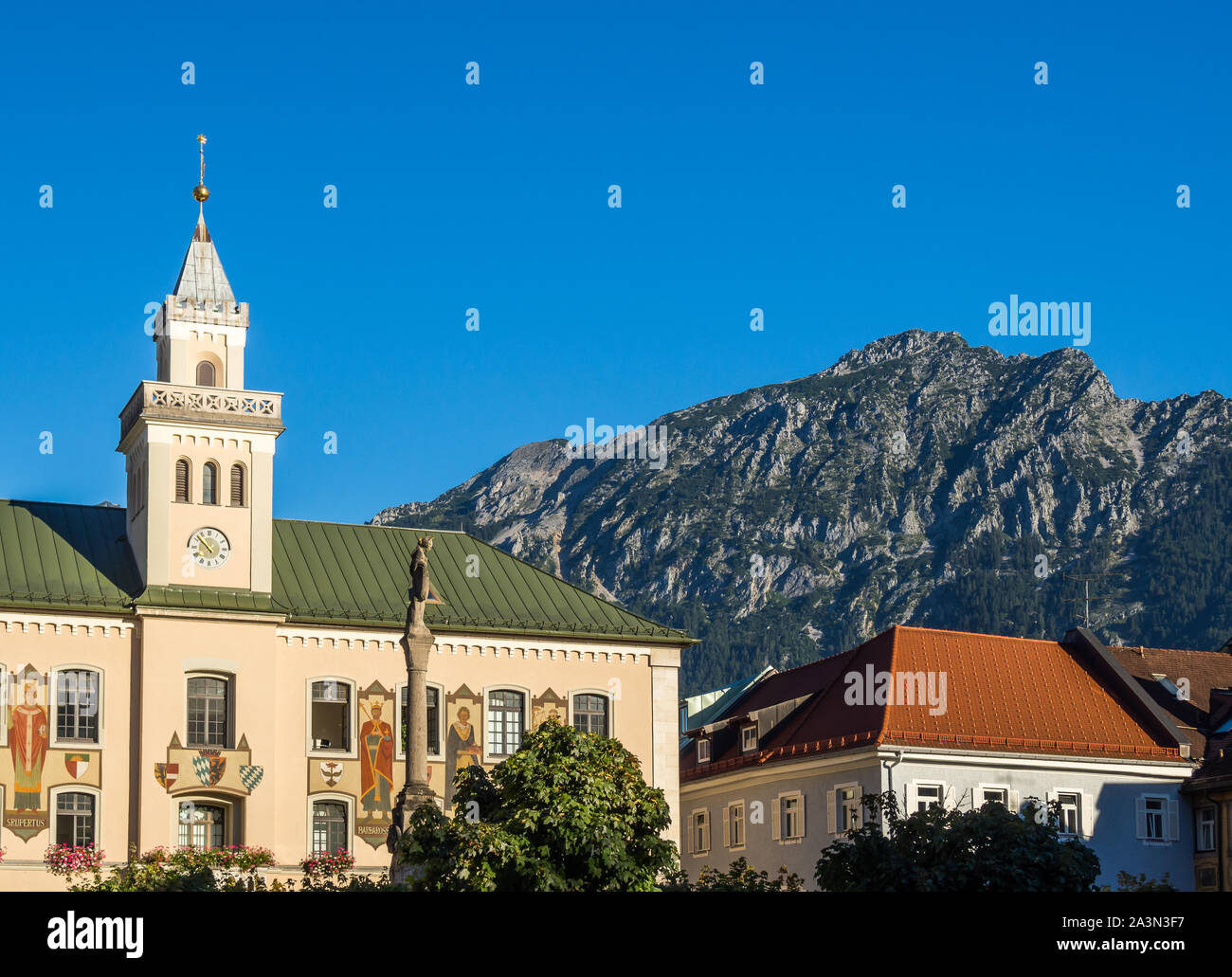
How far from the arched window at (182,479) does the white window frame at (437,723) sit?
965 centimetres

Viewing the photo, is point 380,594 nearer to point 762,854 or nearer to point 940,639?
point 762,854

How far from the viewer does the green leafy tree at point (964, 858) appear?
3666 centimetres

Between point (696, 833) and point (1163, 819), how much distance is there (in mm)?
20162

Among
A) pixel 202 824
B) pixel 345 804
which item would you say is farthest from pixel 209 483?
pixel 345 804

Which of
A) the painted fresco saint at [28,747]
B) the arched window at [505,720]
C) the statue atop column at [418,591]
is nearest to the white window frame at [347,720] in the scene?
the arched window at [505,720]

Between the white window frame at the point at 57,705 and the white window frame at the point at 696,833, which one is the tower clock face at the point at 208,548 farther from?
the white window frame at the point at 696,833

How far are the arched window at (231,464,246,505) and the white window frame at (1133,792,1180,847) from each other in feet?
118

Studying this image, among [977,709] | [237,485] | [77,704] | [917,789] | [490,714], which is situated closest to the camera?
[77,704]

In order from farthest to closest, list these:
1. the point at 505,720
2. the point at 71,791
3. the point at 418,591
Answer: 1. the point at 505,720
2. the point at 71,791
3. the point at 418,591

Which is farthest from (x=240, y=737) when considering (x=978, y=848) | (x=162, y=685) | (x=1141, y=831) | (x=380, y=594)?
(x=1141, y=831)

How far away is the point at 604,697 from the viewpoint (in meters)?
63.3

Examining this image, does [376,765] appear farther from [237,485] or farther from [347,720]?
[237,485]
